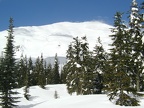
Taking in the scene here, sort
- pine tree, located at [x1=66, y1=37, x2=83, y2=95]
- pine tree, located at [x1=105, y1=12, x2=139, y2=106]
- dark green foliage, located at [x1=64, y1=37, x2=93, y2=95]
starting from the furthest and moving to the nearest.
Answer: dark green foliage, located at [x1=64, y1=37, x2=93, y2=95] → pine tree, located at [x1=66, y1=37, x2=83, y2=95] → pine tree, located at [x1=105, y1=12, x2=139, y2=106]

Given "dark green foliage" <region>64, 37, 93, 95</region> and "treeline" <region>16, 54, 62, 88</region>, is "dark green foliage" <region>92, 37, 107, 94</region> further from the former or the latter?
"treeline" <region>16, 54, 62, 88</region>

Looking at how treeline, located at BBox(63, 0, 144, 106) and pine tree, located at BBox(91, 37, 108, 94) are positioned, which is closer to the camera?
treeline, located at BBox(63, 0, 144, 106)

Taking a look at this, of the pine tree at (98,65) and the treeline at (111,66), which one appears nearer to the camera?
the treeline at (111,66)

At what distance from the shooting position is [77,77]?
188 ft

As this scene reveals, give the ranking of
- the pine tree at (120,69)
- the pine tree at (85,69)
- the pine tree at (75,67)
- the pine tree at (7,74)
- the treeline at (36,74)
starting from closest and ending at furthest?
the pine tree at (120,69) < the pine tree at (7,74) < the pine tree at (75,67) < the pine tree at (85,69) < the treeline at (36,74)

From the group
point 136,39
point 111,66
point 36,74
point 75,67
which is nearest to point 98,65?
point 75,67

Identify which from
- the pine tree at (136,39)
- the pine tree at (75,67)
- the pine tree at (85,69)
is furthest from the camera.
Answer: the pine tree at (85,69)

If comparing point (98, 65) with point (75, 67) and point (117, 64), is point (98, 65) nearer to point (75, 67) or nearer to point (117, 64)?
point (75, 67)

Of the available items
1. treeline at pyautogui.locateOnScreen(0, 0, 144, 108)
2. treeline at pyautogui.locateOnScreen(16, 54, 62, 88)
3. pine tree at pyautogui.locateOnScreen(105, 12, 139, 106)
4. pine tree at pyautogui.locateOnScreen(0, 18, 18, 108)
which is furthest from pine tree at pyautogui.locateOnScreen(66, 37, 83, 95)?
treeline at pyautogui.locateOnScreen(16, 54, 62, 88)

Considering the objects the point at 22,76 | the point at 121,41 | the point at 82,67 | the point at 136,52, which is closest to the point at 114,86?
the point at 121,41

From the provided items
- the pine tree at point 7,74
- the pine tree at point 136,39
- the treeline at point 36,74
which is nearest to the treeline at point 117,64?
the pine tree at point 136,39

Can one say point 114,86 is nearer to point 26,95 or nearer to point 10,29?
point 10,29

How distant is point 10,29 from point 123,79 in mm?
22216

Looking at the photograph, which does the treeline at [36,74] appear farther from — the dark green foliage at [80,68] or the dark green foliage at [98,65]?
the dark green foliage at [80,68]
